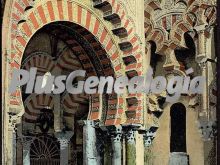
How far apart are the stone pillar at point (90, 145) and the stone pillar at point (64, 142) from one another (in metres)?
1.29

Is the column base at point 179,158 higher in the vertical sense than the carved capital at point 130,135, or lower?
lower

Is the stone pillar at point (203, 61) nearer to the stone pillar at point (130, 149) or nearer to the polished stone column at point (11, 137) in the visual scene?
the stone pillar at point (130, 149)

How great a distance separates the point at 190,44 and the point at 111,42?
4.06 feet

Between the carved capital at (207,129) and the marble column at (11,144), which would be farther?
the carved capital at (207,129)

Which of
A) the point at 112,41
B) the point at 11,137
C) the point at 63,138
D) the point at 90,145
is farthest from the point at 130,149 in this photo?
the point at 11,137

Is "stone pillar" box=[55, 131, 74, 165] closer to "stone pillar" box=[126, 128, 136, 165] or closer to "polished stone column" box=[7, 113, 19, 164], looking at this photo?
"stone pillar" box=[126, 128, 136, 165]

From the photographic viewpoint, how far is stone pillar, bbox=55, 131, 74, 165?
9352mm

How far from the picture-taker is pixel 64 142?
9.39m

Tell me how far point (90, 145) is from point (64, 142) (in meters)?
1.36

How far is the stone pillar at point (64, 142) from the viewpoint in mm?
9352

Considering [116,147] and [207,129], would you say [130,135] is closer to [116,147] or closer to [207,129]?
[116,147]

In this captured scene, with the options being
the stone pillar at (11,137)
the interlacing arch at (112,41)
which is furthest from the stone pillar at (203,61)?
the stone pillar at (11,137)

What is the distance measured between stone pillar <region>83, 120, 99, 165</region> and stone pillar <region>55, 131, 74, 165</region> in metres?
1.29

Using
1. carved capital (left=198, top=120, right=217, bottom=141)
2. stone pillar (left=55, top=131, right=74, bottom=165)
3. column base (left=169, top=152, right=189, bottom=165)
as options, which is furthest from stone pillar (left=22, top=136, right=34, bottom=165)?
carved capital (left=198, top=120, right=217, bottom=141)
